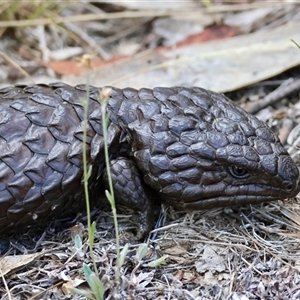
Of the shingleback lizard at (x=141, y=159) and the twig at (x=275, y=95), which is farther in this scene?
the twig at (x=275, y=95)

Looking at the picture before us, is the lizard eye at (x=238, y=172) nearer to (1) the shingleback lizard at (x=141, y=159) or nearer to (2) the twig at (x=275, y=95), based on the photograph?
(1) the shingleback lizard at (x=141, y=159)

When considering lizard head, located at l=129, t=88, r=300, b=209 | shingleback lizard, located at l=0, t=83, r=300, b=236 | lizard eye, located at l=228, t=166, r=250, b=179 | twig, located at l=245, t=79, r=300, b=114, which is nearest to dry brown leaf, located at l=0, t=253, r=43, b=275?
shingleback lizard, located at l=0, t=83, r=300, b=236

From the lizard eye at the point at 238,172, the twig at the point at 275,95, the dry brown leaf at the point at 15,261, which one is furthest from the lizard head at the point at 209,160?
the twig at the point at 275,95

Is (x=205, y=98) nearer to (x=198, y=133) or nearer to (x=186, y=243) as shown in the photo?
(x=198, y=133)

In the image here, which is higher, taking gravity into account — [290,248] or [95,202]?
[95,202]

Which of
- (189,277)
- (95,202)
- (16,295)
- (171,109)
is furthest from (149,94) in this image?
(16,295)

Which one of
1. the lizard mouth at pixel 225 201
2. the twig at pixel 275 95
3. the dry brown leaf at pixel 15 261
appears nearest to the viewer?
the dry brown leaf at pixel 15 261

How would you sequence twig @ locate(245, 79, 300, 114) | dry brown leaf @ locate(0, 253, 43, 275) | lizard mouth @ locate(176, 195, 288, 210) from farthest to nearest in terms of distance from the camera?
twig @ locate(245, 79, 300, 114) < lizard mouth @ locate(176, 195, 288, 210) < dry brown leaf @ locate(0, 253, 43, 275)

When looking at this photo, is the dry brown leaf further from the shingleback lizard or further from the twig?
the twig
